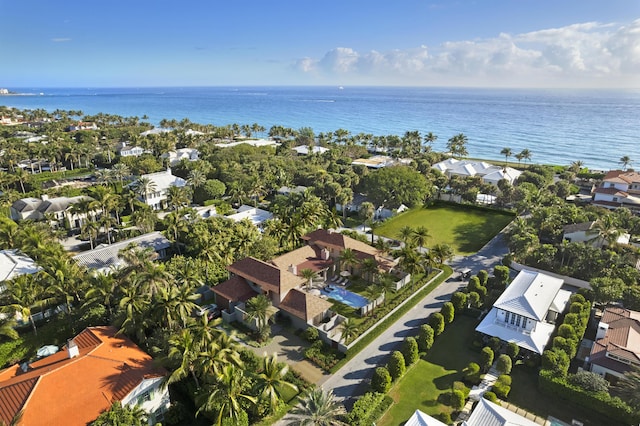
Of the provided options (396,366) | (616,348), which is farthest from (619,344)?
(396,366)

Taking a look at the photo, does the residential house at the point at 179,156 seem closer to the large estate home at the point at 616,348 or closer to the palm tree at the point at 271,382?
the palm tree at the point at 271,382

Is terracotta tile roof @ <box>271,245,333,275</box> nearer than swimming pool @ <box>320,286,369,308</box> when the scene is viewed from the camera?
No

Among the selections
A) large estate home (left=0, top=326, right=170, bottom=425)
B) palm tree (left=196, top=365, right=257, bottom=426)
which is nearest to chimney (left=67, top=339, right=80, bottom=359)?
large estate home (left=0, top=326, right=170, bottom=425)

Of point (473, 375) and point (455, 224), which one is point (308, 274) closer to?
point (473, 375)

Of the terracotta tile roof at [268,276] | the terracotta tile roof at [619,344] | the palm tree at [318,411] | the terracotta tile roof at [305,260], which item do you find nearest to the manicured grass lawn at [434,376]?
the palm tree at [318,411]

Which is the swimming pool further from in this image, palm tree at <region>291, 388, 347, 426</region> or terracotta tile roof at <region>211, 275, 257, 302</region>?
palm tree at <region>291, 388, 347, 426</region>

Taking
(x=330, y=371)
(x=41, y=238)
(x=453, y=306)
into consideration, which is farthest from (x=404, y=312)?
(x=41, y=238)

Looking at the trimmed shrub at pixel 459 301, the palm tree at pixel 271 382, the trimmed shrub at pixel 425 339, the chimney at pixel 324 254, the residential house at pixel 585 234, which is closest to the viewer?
the palm tree at pixel 271 382
